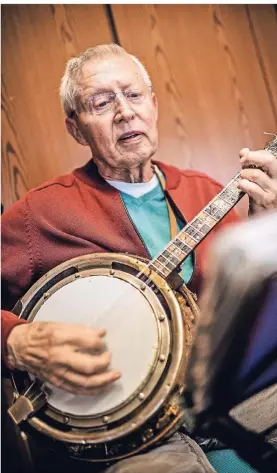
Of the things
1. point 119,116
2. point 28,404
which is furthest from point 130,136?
point 28,404

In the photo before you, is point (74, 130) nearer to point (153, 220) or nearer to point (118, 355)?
point (153, 220)

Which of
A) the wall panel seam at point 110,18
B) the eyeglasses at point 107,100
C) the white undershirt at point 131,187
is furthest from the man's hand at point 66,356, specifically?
the wall panel seam at point 110,18

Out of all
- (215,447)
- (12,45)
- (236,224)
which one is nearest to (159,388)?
(215,447)

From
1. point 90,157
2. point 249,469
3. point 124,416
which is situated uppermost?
point 90,157

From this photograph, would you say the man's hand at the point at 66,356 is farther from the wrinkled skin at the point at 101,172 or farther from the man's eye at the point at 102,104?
the man's eye at the point at 102,104

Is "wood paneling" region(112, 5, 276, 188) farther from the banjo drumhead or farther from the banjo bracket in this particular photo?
the banjo bracket

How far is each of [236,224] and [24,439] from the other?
1.53 ft

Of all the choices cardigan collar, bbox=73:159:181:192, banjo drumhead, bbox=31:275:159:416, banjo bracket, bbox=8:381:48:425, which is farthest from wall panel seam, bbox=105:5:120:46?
banjo bracket, bbox=8:381:48:425

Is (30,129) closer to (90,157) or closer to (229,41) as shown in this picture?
(90,157)

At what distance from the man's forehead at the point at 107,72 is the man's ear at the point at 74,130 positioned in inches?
2.6

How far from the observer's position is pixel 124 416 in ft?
1.67

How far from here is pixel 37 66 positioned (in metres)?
0.76

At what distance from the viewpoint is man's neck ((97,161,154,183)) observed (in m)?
0.74

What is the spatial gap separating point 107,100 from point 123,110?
36 millimetres
